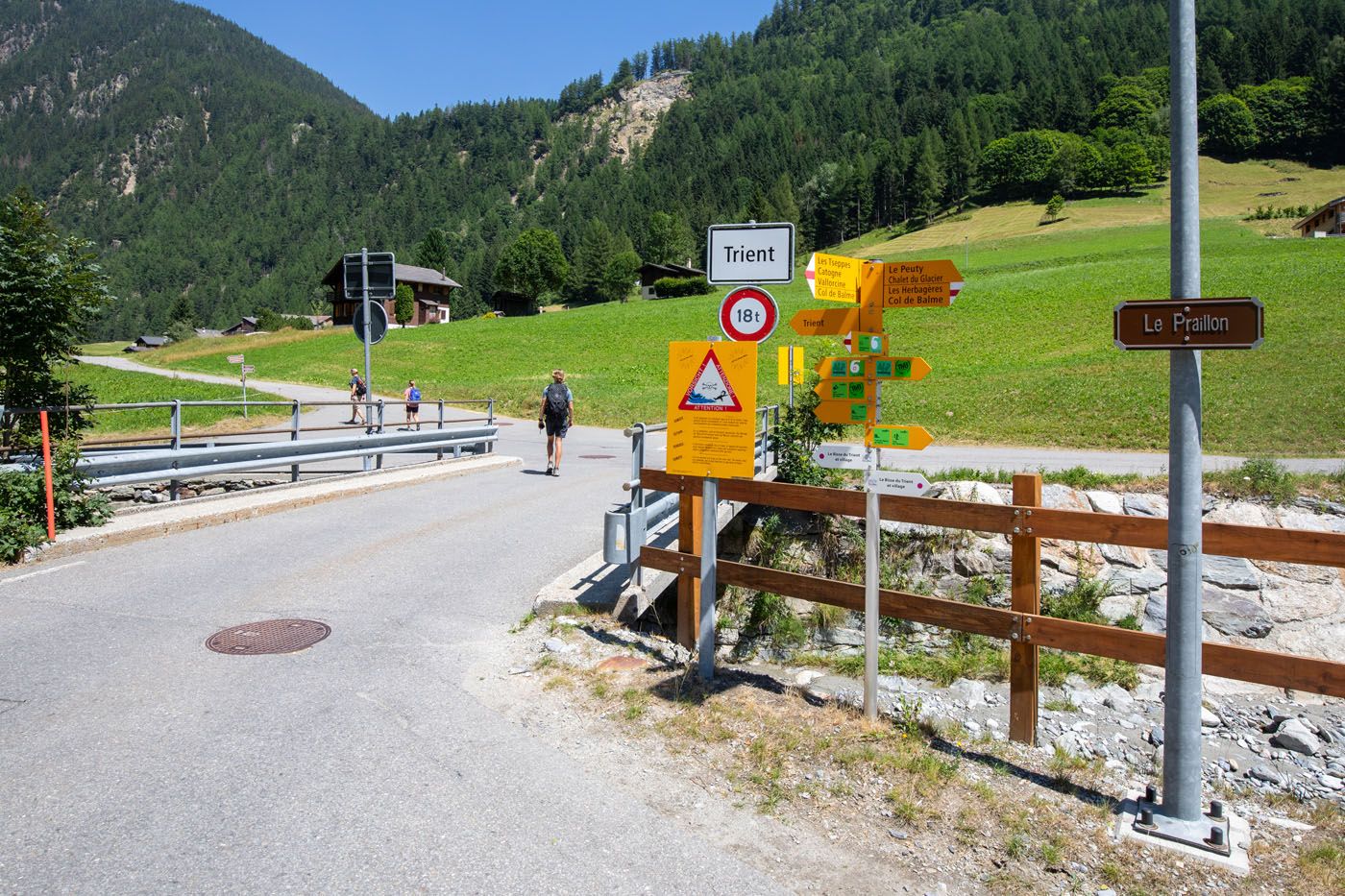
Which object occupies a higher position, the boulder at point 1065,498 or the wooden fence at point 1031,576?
the wooden fence at point 1031,576

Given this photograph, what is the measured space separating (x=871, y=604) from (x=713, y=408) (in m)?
1.68

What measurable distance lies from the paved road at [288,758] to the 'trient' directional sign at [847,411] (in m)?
2.57

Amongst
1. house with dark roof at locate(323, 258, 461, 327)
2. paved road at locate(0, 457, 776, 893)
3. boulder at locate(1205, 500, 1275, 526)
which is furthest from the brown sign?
house with dark roof at locate(323, 258, 461, 327)

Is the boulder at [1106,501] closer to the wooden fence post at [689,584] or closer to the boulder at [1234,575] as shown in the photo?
the boulder at [1234,575]

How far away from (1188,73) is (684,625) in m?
4.93

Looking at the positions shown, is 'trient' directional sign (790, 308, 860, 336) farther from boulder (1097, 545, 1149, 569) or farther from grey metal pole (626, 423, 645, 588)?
boulder (1097, 545, 1149, 569)

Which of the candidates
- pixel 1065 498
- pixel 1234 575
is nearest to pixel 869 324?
pixel 1234 575

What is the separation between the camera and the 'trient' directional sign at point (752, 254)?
19.6ft

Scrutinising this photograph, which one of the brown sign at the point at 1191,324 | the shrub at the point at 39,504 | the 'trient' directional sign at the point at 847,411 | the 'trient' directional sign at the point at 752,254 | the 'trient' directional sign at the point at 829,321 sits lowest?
the shrub at the point at 39,504

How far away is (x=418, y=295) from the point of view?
11250 centimetres

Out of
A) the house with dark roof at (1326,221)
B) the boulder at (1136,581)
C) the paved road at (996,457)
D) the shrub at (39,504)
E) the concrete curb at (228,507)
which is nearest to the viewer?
the shrub at (39,504)

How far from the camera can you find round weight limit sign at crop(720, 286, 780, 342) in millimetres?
6039

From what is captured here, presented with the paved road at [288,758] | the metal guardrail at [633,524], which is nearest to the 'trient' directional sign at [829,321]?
the metal guardrail at [633,524]

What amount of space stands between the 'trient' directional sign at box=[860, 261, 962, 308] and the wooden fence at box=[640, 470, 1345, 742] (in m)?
1.22
